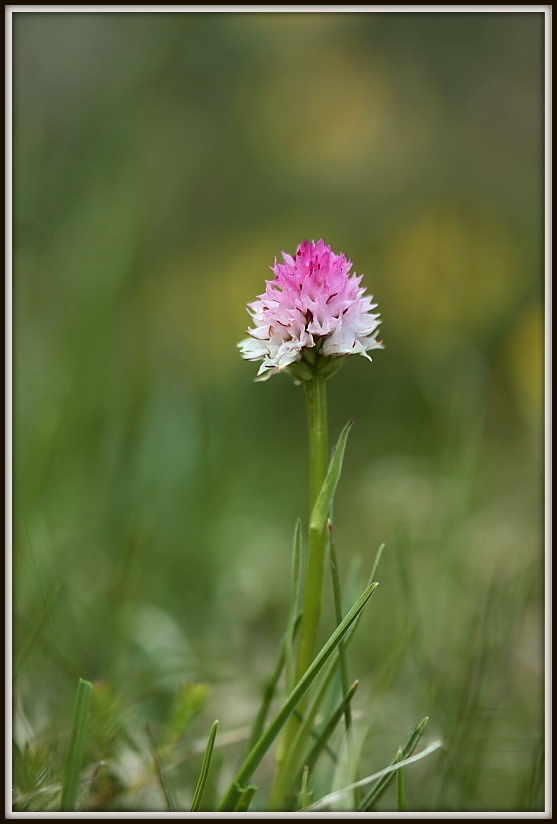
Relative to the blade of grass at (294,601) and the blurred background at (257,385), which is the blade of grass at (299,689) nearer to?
the blade of grass at (294,601)

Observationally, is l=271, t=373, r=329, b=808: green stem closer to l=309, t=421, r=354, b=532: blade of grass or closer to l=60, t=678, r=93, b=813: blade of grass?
l=309, t=421, r=354, b=532: blade of grass

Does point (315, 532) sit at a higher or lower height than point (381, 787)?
higher

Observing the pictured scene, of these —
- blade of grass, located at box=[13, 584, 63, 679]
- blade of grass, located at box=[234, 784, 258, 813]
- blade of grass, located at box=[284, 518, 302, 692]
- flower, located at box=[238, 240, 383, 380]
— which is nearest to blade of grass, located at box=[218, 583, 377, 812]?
blade of grass, located at box=[234, 784, 258, 813]

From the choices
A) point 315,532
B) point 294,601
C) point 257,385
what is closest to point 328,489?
point 315,532

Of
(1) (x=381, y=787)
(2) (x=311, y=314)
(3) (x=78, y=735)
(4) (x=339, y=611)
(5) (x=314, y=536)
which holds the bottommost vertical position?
(1) (x=381, y=787)

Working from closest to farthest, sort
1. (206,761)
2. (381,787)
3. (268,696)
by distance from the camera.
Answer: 1. (206,761)
2. (381,787)
3. (268,696)

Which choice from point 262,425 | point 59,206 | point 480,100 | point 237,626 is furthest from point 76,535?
point 480,100

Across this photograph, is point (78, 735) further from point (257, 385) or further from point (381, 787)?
point (257, 385)

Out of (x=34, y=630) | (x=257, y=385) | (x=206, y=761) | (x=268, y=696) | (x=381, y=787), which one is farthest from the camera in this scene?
(x=257, y=385)
